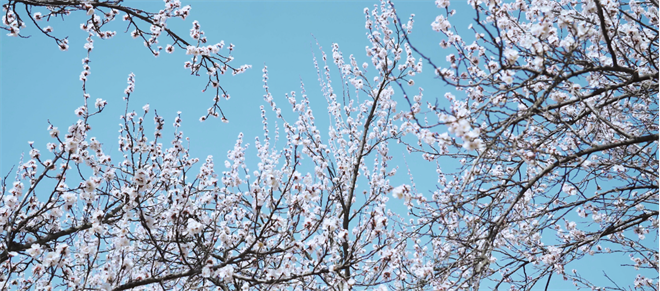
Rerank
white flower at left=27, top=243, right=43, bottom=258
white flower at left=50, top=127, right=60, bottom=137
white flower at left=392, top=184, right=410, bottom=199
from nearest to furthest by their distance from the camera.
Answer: white flower at left=392, top=184, right=410, bottom=199, white flower at left=27, top=243, right=43, bottom=258, white flower at left=50, top=127, right=60, bottom=137

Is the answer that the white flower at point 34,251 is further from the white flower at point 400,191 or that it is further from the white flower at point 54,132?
the white flower at point 400,191

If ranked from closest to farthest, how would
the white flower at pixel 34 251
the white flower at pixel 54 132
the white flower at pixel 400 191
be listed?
the white flower at pixel 400 191, the white flower at pixel 34 251, the white flower at pixel 54 132

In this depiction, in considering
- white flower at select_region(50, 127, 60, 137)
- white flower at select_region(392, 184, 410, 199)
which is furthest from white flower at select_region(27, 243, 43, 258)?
white flower at select_region(392, 184, 410, 199)

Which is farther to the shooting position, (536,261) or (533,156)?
(536,261)

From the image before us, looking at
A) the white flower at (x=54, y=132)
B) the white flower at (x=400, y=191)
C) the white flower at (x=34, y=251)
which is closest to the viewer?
the white flower at (x=400, y=191)

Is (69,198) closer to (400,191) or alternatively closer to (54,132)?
(54,132)

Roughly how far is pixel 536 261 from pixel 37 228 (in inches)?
225

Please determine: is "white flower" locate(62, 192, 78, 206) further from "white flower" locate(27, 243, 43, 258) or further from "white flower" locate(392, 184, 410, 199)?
"white flower" locate(392, 184, 410, 199)

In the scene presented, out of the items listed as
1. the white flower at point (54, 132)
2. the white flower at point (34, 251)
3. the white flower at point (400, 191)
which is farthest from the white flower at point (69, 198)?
the white flower at point (400, 191)

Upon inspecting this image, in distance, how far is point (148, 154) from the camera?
5.78 m

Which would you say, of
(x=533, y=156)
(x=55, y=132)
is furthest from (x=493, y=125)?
(x=55, y=132)

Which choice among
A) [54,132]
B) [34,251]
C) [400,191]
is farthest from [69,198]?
[400,191]

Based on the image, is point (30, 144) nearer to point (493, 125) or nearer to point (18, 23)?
point (18, 23)

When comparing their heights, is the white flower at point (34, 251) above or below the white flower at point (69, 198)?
below
